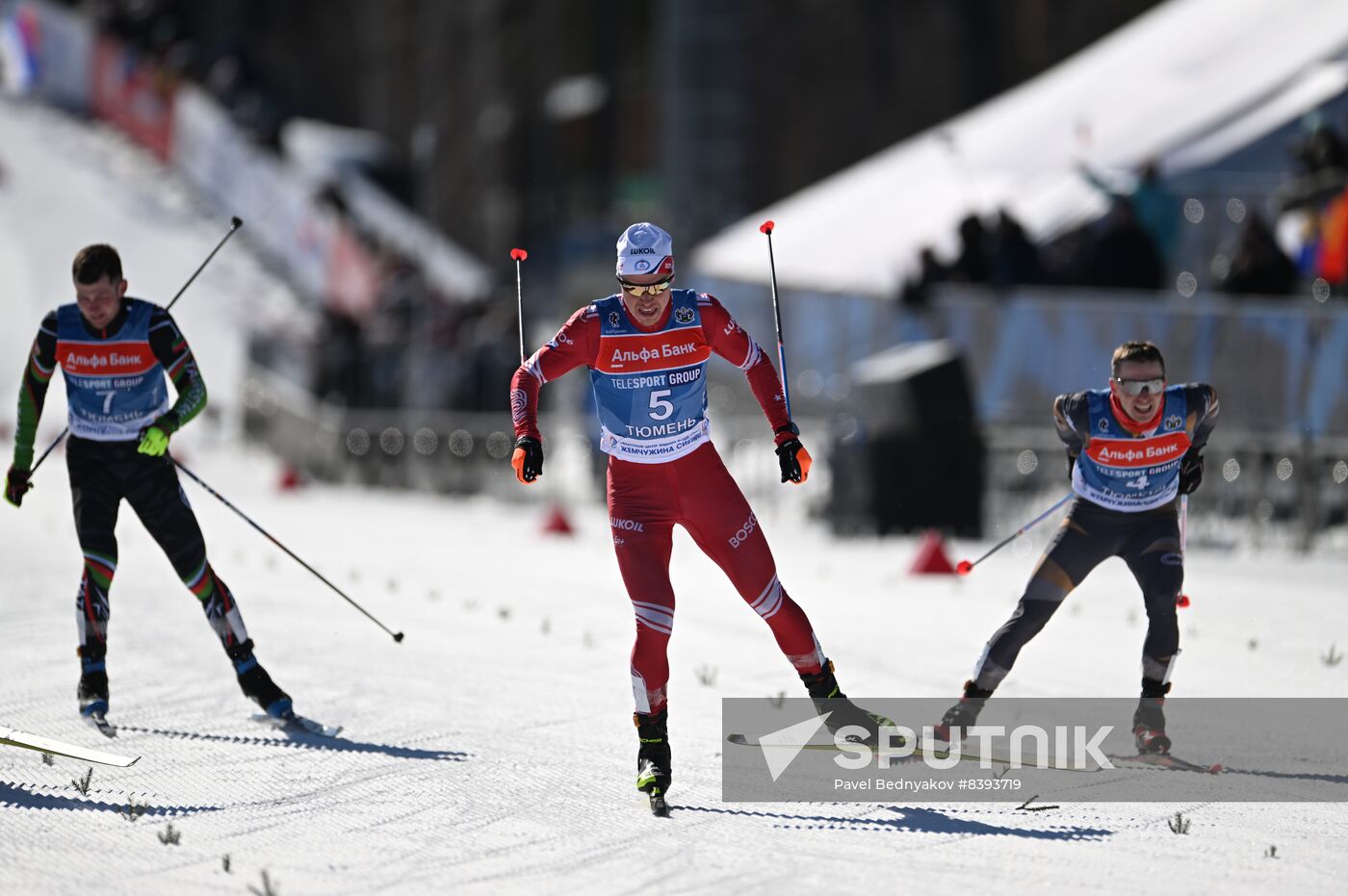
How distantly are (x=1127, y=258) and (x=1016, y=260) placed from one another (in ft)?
3.98

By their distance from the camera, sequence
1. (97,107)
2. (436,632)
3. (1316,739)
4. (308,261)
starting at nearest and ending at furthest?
(1316,739) → (436,632) → (308,261) → (97,107)

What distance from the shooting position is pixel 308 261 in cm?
3744

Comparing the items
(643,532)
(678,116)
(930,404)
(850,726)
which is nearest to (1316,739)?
(850,726)

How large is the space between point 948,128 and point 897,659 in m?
16.3

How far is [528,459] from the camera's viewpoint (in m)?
6.92

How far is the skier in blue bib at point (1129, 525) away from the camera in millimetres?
7629

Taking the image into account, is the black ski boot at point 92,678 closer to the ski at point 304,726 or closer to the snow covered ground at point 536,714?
the snow covered ground at point 536,714

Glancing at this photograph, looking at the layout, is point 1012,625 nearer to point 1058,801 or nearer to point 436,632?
point 1058,801

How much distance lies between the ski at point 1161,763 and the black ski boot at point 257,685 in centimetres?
383

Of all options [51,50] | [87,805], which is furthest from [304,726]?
[51,50]

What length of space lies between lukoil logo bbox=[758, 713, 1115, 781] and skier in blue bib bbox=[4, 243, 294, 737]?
94.9 inches

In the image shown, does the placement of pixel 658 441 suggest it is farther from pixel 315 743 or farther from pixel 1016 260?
pixel 1016 260

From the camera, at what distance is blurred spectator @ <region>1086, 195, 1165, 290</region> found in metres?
16.8

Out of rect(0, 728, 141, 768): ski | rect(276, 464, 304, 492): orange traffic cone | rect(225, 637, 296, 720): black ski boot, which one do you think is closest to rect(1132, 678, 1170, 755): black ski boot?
rect(225, 637, 296, 720): black ski boot
